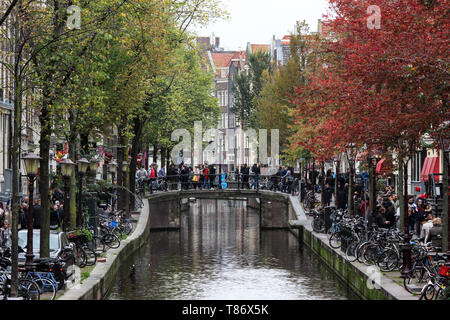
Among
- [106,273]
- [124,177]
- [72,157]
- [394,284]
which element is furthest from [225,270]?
[124,177]

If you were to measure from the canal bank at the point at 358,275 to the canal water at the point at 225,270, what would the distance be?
34 centimetres

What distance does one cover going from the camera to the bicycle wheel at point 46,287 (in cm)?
1942

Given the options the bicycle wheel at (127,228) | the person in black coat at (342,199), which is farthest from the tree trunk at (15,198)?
the person in black coat at (342,199)

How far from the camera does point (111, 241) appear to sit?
107 feet

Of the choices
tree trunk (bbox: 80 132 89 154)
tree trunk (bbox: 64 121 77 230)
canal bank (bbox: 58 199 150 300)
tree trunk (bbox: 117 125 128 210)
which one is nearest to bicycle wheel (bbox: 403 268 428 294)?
canal bank (bbox: 58 199 150 300)

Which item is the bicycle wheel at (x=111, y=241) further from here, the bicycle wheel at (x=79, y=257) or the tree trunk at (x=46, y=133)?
the tree trunk at (x=46, y=133)

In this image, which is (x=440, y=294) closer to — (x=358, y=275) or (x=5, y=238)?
(x=358, y=275)

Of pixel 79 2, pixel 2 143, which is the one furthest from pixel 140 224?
pixel 79 2

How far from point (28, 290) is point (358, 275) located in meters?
10.3

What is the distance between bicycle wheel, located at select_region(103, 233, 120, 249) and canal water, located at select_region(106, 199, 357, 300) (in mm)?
766

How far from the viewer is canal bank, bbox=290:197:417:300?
2112cm

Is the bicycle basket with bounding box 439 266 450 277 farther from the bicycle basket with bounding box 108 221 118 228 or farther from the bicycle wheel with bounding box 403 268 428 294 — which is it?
the bicycle basket with bounding box 108 221 118 228
